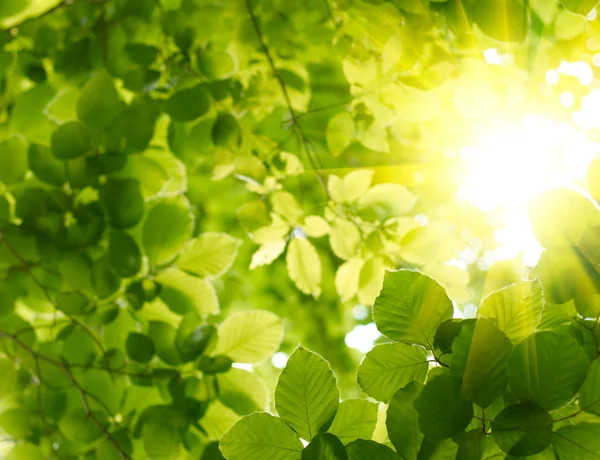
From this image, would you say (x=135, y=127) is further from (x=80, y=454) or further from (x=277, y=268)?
(x=277, y=268)

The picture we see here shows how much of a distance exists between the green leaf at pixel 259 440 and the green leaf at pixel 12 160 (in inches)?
45.0

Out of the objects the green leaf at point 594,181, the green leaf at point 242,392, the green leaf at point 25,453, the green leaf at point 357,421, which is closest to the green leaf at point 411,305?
the green leaf at point 357,421

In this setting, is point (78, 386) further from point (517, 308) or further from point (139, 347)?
point (517, 308)

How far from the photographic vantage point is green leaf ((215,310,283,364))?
112 centimetres

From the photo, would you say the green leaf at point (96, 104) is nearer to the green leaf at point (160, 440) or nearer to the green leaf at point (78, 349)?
the green leaf at point (78, 349)

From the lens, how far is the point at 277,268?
266 cm

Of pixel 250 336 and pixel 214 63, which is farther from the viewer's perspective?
pixel 214 63

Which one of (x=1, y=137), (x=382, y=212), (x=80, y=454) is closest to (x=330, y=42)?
(x=382, y=212)

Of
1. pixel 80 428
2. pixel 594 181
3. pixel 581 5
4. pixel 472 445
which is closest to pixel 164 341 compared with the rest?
pixel 80 428

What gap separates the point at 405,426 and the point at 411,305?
142 millimetres

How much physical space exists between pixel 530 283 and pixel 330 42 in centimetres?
124

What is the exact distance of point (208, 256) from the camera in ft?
4.02

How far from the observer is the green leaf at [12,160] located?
138 cm

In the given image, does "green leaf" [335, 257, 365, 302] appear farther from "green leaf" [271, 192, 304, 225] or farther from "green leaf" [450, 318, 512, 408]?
"green leaf" [450, 318, 512, 408]
